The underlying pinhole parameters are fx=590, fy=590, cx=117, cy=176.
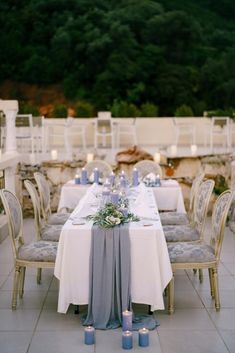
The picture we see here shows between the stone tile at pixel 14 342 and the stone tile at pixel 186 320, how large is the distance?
0.81 meters

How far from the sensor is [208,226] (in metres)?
7.32

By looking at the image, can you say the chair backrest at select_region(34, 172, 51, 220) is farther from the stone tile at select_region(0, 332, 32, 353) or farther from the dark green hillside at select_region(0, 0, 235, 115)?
the dark green hillside at select_region(0, 0, 235, 115)

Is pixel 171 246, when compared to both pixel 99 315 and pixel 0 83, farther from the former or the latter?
pixel 0 83

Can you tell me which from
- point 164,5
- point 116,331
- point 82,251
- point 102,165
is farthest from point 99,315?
point 164,5

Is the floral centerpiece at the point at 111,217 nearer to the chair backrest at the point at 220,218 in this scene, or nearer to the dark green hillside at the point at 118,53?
the chair backrest at the point at 220,218

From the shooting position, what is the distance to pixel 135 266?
145 inches

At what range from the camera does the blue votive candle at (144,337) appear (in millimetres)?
3275

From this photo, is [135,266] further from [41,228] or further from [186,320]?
[41,228]

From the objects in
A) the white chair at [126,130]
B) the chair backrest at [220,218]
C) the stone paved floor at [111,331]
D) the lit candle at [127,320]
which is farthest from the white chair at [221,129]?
the lit candle at [127,320]

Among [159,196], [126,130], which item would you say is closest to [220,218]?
[159,196]

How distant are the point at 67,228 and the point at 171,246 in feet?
2.80

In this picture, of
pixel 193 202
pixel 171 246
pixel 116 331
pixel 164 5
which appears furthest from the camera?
pixel 164 5

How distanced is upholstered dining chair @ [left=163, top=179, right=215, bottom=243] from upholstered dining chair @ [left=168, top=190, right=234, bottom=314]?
0.45m

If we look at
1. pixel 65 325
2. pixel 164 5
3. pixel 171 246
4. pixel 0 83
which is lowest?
pixel 65 325
